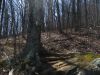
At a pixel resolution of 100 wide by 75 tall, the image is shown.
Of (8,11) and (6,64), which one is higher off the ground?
(8,11)

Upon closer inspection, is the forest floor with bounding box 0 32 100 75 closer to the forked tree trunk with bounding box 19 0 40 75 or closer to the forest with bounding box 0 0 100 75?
the forest with bounding box 0 0 100 75

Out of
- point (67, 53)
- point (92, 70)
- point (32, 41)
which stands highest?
point (32, 41)

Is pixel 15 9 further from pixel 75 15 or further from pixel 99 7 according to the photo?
pixel 99 7

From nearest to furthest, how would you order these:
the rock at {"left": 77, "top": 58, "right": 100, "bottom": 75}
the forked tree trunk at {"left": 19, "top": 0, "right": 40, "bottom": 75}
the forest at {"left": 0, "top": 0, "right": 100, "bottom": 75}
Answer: the rock at {"left": 77, "top": 58, "right": 100, "bottom": 75}, the forest at {"left": 0, "top": 0, "right": 100, "bottom": 75}, the forked tree trunk at {"left": 19, "top": 0, "right": 40, "bottom": 75}

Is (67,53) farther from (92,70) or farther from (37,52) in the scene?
(92,70)

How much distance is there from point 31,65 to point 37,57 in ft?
2.32

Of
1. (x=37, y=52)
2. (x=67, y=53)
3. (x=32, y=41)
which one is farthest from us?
(x=67, y=53)

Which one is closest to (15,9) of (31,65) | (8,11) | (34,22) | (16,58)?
(8,11)

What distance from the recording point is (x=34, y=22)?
12023 mm

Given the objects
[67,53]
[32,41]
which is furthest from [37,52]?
[67,53]

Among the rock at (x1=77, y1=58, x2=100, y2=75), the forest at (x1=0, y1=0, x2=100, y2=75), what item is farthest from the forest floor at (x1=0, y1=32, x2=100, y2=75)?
the rock at (x1=77, y1=58, x2=100, y2=75)

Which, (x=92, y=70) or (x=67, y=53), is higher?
(x=67, y=53)

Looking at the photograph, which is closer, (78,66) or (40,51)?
(78,66)

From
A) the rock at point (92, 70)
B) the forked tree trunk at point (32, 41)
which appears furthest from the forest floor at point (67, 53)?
the forked tree trunk at point (32, 41)
